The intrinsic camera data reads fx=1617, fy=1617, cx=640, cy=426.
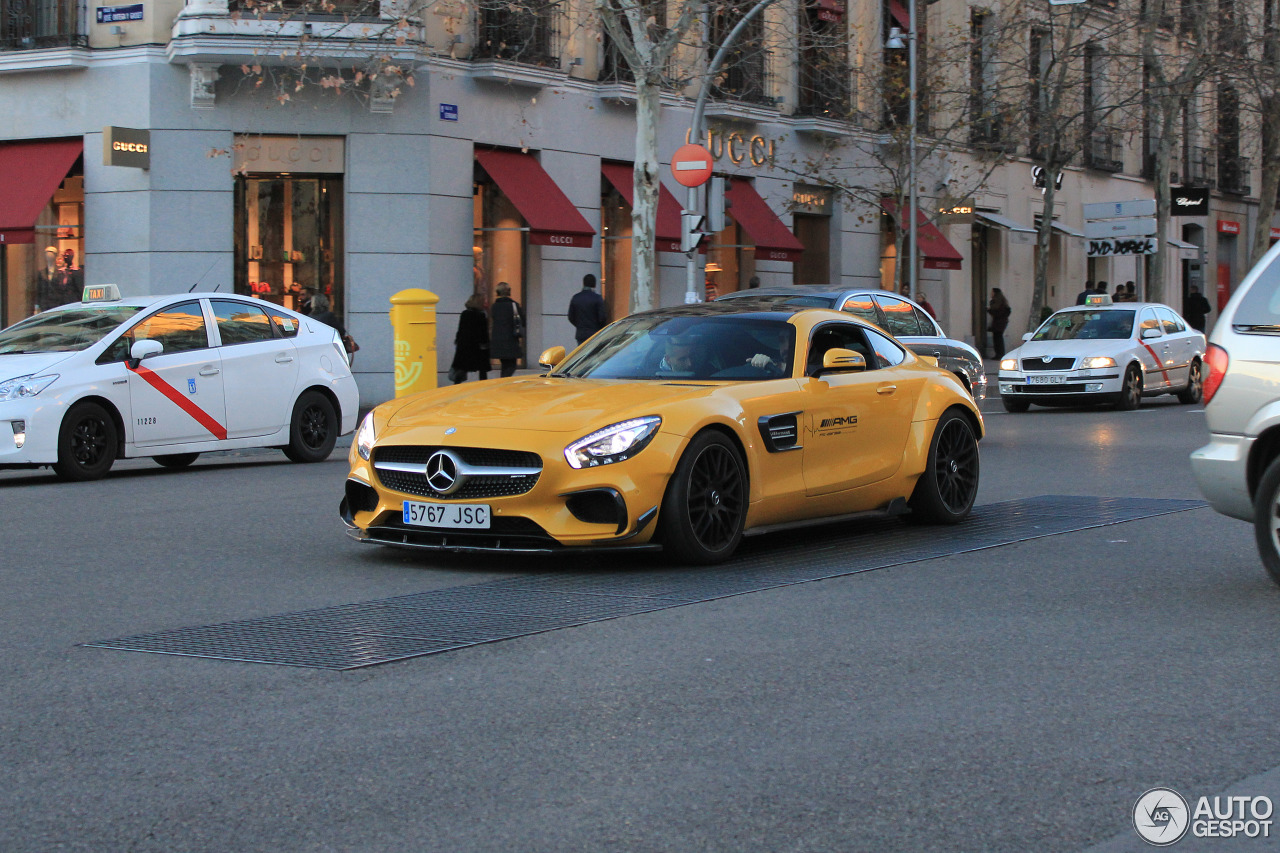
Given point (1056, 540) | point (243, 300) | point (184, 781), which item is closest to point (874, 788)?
point (184, 781)

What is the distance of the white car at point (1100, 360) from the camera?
75.4 ft

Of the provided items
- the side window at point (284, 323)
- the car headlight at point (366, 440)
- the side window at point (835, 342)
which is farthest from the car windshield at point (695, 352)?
the side window at point (284, 323)

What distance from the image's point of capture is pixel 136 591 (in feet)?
24.5

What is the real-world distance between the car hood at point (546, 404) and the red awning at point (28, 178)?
1644 cm

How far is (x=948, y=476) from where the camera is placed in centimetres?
987

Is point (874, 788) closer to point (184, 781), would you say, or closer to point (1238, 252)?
point (184, 781)

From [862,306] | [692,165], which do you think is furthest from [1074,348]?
[862,306]

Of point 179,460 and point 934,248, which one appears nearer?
point 179,460

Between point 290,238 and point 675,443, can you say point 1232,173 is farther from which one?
Answer: point 675,443

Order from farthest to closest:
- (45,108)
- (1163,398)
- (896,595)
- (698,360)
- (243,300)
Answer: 1. (1163,398)
2. (45,108)
3. (243,300)
4. (698,360)
5. (896,595)

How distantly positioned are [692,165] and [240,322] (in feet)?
24.9

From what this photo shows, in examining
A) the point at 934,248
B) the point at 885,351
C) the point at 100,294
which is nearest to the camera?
the point at 885,351

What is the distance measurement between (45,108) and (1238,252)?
3990cm

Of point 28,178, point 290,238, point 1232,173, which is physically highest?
point 1232,173
